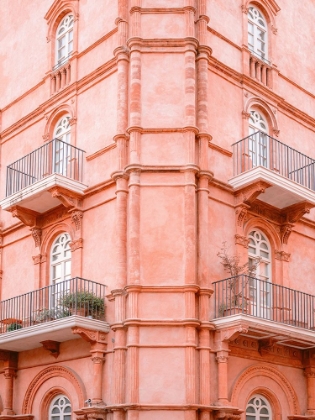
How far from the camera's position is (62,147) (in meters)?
25.7

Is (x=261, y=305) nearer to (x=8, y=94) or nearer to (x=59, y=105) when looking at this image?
(x=59, y=105)

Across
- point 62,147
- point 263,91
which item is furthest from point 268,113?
point 62,147

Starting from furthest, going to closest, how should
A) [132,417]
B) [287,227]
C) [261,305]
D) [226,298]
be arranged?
[287,227], [261,305], [226,298], [132,417]

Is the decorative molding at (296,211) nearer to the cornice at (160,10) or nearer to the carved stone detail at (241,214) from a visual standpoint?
the carved stone detail at (241,214)

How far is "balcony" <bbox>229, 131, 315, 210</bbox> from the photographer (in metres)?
23.0

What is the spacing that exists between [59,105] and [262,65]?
262 inches

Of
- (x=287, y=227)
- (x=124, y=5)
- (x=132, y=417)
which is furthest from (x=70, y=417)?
(x=124, y=5)

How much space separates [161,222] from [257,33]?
843 centimetres

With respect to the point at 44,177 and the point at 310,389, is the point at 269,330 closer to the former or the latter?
the point at 310,389

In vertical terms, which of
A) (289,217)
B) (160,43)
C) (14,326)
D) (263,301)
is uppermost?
(160,43)

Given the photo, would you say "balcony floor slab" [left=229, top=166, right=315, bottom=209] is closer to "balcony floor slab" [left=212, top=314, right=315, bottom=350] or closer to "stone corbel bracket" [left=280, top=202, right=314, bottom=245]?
"stone corbel bracket" [left=280, top=202, right=314, bottom=245]

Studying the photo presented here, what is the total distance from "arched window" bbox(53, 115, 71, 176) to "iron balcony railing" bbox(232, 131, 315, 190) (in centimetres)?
526

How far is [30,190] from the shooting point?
78.7 ft

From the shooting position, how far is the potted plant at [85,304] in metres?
21.9
